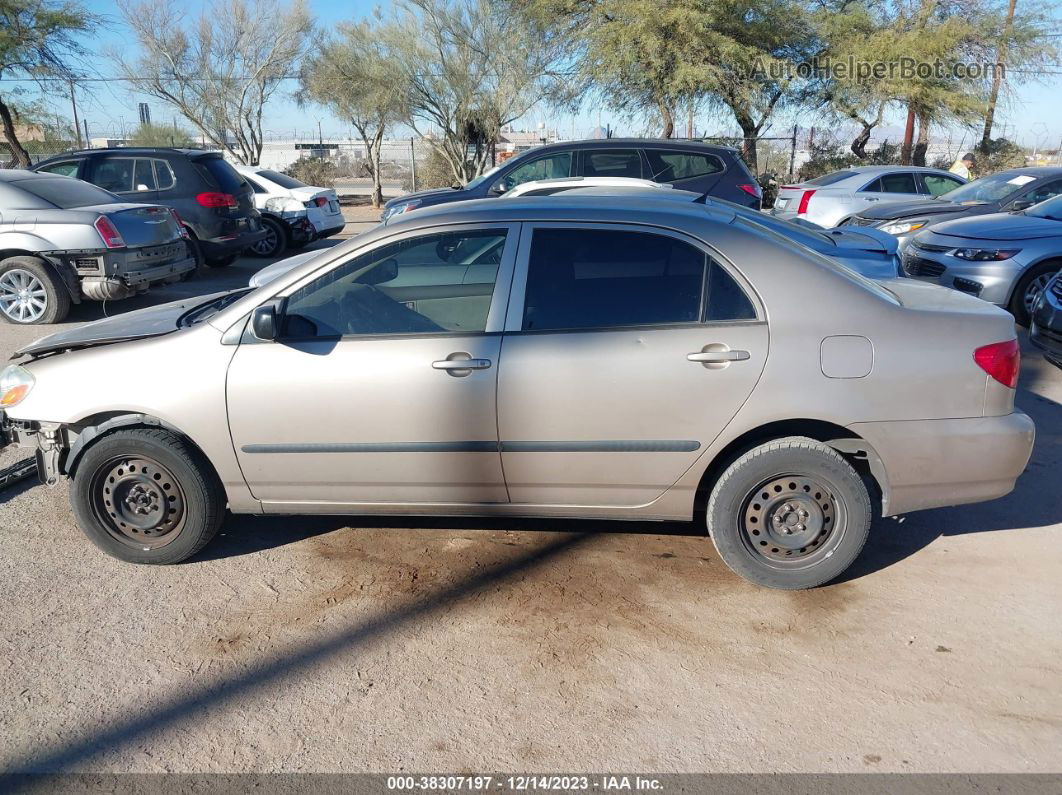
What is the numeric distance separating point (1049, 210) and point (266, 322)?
29.3 feet

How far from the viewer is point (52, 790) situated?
2713mm

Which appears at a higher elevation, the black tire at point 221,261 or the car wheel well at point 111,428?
the black tire at point 221,261

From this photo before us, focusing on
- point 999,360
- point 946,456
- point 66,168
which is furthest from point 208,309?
point 66,168

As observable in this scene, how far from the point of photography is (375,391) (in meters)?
3.73

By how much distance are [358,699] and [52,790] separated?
987 millimetres

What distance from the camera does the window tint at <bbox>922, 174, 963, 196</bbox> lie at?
596 inches

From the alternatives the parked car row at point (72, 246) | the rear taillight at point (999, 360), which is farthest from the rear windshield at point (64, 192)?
the rear taillight at point (999, 360)

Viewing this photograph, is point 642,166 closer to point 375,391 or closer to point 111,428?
point 375,391

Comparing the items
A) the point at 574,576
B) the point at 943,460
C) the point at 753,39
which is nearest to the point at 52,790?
the point at 574,576

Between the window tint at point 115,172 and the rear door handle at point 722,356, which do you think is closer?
the rear door handle at point 722,356

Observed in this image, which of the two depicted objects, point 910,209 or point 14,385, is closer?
point 14,385

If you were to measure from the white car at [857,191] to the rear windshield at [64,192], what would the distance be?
10.1 metres

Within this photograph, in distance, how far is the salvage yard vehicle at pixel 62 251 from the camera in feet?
29.2

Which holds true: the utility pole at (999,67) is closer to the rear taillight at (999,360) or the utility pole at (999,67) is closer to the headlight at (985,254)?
the headlight at (985,254)
